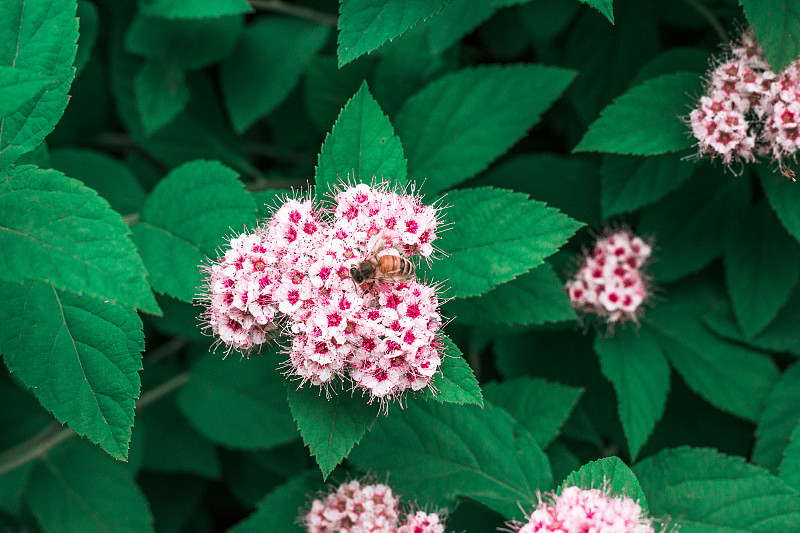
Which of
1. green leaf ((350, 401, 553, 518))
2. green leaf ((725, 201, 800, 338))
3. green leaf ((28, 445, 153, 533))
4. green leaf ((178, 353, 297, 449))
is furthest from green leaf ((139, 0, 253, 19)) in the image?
green leaf ((725, 201, 800, 338))

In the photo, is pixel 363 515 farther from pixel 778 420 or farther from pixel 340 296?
pixel 778 420

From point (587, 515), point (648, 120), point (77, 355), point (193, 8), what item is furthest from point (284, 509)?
point (193, 8)

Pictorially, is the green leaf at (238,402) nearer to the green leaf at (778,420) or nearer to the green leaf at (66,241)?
the green leaf at (66,241)

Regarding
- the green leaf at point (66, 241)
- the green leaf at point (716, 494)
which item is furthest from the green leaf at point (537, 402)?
the green leaf at point (66, 241)

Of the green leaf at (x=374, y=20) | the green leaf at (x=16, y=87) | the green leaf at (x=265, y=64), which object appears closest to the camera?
the green leaf at (x=16, y=87)

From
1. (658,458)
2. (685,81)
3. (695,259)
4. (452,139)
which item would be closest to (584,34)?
(685,81)

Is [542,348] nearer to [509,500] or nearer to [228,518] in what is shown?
[509,500]
